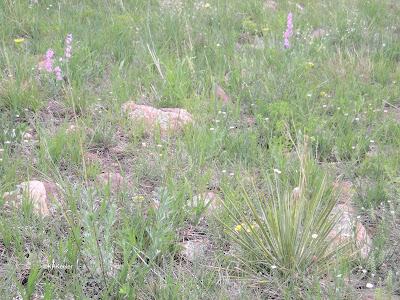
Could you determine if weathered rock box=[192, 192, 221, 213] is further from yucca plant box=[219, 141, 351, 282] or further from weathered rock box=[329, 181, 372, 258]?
weathered rock box=[329, 181, 372, 258]

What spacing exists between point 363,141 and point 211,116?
1144 mm

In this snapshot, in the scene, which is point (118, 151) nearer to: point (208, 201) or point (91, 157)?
point (91, 157)

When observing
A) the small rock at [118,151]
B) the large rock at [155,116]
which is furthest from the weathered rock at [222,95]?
the small rock at [118,151]

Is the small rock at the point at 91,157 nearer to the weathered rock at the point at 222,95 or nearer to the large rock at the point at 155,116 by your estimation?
the large rock at the point at 155,116

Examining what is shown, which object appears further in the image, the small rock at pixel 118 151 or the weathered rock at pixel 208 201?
the small rock at pixel 118 151

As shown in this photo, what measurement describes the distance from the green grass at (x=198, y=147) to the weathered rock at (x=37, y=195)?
A: 0.05 meters

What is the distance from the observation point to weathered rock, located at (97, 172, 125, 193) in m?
2.26

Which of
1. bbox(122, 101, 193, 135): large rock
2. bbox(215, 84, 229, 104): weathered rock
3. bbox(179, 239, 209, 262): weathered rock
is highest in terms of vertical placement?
bbox(215, 84, 229, 104): weathered rock

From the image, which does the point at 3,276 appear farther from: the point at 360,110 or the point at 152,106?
the point at 360,110

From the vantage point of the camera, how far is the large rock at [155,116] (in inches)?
117

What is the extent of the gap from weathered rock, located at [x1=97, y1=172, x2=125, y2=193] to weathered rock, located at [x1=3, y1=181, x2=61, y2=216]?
0.25 meters

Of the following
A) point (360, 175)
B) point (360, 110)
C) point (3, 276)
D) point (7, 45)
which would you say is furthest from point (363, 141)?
point (7, 45)

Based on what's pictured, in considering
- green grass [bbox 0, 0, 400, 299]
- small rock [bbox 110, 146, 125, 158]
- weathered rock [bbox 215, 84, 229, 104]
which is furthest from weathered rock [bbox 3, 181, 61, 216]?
weathered rock [bbox 215, 84, 229, 104]

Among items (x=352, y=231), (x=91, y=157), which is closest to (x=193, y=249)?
(x=352, y=231)
